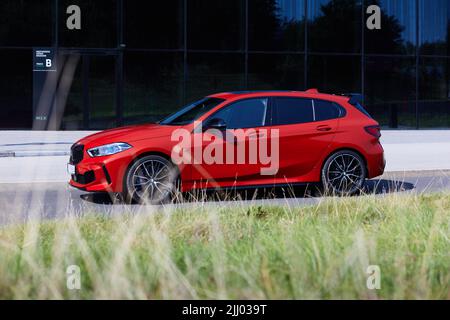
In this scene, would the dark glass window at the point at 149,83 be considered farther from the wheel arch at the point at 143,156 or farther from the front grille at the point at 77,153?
the wheel arch at the point at 143,156

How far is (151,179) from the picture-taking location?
10.2 m

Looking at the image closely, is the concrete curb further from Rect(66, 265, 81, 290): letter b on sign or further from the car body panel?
Rect(66, 265, 81, 290): letter b on sign

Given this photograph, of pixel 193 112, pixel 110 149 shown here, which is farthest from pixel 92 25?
pixel 110 149

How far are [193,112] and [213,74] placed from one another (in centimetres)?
1524

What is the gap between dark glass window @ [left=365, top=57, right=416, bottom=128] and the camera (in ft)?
91.9

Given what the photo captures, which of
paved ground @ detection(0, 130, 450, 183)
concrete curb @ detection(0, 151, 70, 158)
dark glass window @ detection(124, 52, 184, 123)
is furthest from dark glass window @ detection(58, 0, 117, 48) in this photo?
concrete curb @ detection(0, 151, 70, 158)

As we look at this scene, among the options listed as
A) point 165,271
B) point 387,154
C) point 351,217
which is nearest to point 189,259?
point 165,271

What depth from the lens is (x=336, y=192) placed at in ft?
36.9

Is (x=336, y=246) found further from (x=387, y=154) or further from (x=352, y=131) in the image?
(x=387, y=154)

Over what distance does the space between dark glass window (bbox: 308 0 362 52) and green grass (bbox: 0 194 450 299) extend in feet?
68.0

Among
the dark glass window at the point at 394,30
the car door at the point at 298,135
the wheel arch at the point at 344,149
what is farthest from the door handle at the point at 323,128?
the dark glass window at the point at 394,30

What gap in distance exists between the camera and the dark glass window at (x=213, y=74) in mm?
26062

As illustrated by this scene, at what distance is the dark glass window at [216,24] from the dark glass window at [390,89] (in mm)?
4823
